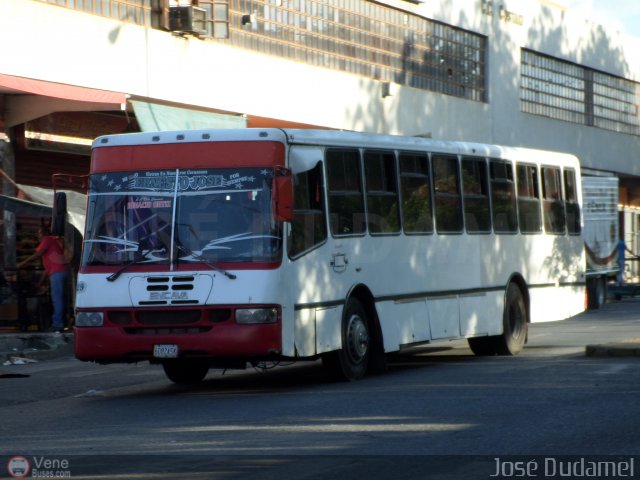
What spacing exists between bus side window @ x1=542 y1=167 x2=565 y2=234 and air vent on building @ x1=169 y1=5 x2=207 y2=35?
8.41 metres

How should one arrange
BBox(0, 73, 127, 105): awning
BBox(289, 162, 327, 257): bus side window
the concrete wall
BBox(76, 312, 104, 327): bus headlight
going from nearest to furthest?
BBox(76, 312, 104, 327): bus headlight, BBox(289, 162, 327, 257): bus side window, BBox(0, 73, 127, 105): awning, the concrete wall

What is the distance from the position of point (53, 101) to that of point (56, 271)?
11.3ft

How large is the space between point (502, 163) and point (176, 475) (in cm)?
1089

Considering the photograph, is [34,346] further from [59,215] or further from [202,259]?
[202,259]

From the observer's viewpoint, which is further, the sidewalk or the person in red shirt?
the person in red shirt

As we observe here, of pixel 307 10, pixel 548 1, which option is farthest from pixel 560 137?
pixel 307 10

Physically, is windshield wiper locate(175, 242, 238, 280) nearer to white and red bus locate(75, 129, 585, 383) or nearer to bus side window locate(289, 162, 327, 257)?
white and red bus locate(75, 129, 585, 383)

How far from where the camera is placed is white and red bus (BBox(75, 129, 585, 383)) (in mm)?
13055

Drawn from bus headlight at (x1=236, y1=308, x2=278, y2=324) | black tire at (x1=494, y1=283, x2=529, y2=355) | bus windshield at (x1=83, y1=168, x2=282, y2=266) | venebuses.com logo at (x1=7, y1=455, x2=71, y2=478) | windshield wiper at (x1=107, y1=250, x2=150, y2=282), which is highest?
bus windshield at (x1=83, y1=168, x2=282, y2=266)

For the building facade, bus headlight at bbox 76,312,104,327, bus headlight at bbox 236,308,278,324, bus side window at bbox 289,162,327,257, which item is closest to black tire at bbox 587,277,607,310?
the building facade

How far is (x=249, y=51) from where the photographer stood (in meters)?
27.8

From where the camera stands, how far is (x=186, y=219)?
13289mm

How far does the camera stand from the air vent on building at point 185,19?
25359 mm

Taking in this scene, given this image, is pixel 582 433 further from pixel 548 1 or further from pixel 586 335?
pixel 548 1
